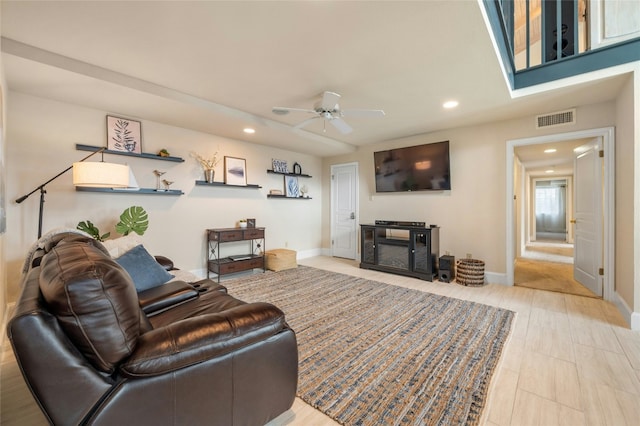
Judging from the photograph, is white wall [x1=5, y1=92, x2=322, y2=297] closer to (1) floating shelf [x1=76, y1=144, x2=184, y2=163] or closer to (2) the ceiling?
(1) floating shelf [x1=76, y1=144, x2=184, y2=163]

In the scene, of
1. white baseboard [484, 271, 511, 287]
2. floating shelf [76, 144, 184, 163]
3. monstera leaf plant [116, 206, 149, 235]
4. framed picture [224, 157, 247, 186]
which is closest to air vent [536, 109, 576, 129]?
white baseboard [484, 271, 511, 287]

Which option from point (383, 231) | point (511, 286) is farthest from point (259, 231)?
point (511, 286)

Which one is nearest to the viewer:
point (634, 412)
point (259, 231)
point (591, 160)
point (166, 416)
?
point (166, 416)

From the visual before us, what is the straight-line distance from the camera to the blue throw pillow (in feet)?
7.02

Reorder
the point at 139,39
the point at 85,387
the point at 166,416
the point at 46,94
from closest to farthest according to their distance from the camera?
the point at 85,387, the point at 166,416, the point at 139,39, the point at 46,94

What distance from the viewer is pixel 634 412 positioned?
1.52 m

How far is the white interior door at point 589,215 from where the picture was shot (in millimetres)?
3359

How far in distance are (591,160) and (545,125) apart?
28.2 inches

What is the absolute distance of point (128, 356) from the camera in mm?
982

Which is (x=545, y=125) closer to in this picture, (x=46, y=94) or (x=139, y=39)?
(x=139, y=39)

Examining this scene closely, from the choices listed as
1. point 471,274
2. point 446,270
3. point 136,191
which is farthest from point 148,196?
point 471,274

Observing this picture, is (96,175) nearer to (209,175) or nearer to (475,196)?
(209,175)

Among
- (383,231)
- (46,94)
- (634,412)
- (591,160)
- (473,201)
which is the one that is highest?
(46,94)

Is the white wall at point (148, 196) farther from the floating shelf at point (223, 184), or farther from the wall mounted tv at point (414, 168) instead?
the wall mounted tv at point (414, 168)
